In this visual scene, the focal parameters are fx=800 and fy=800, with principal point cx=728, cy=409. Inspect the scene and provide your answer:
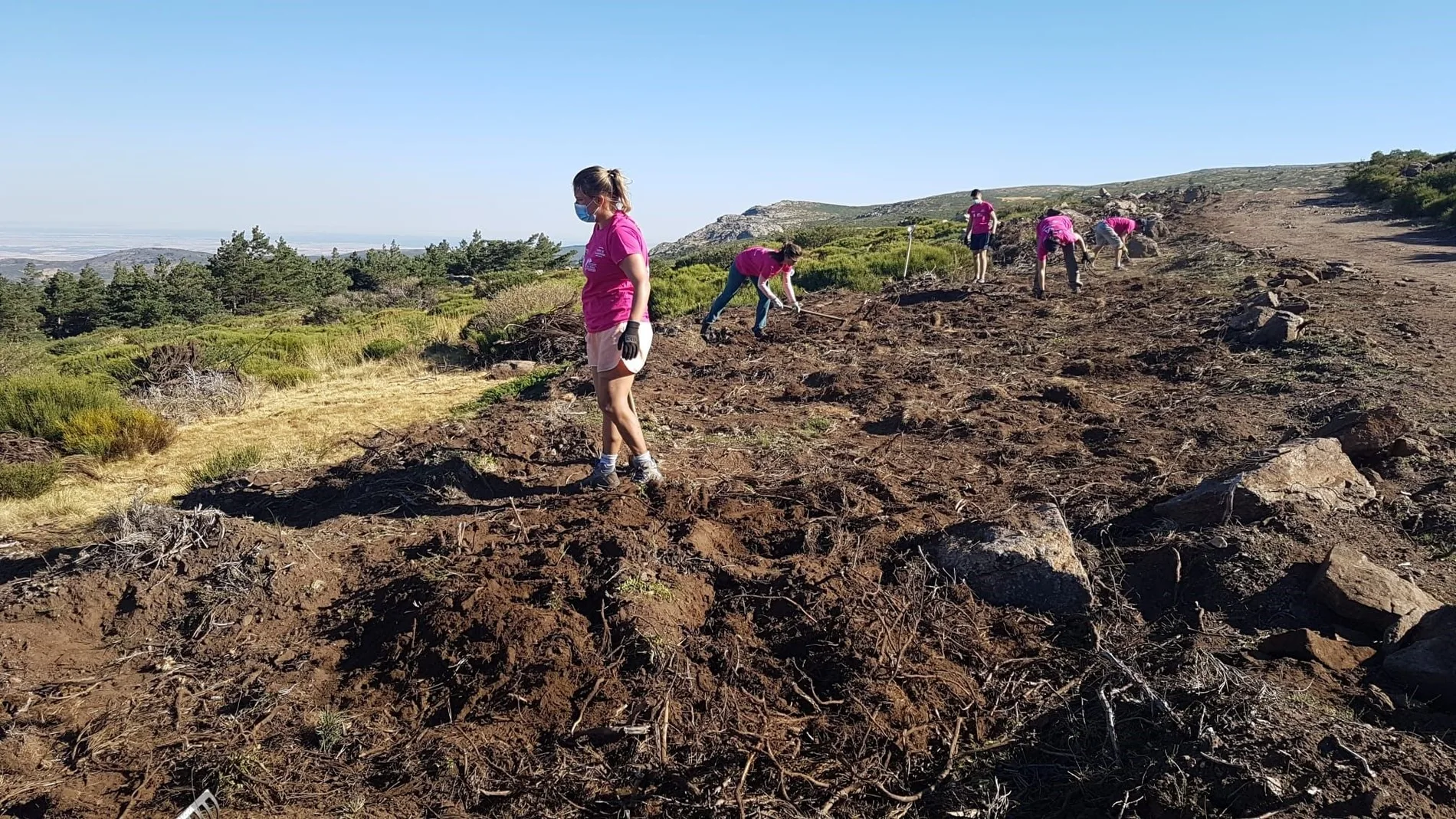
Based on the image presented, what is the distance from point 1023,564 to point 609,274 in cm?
265

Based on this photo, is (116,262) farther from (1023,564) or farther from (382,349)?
(1023,564)

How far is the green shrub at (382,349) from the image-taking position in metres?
12.9

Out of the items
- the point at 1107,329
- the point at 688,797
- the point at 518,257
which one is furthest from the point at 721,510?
the point at 518,257

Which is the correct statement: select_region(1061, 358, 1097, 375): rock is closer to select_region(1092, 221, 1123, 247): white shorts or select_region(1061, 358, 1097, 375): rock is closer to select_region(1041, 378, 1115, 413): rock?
select_region(1041, 378, 1115, 413): rock

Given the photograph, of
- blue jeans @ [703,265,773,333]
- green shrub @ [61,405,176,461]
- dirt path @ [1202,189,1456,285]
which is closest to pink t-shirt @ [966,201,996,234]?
→ blue jeans @ [703,265,773,333]

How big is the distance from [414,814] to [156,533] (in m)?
2.47

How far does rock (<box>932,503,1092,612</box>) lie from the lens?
3.45 m

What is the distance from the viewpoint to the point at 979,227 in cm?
1364

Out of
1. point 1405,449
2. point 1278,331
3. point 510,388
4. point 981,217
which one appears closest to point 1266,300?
point 1278,331

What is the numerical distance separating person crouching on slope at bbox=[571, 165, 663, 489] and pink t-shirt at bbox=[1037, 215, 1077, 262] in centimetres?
927

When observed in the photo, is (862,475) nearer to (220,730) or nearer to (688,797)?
(688,797)

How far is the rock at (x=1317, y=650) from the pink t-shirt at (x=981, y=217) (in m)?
11.1

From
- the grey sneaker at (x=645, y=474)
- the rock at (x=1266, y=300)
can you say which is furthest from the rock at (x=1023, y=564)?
the rock at (x=1266, y=300)

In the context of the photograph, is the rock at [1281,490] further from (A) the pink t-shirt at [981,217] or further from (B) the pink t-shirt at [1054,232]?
(A) the pink t-shirt at [981,217]
